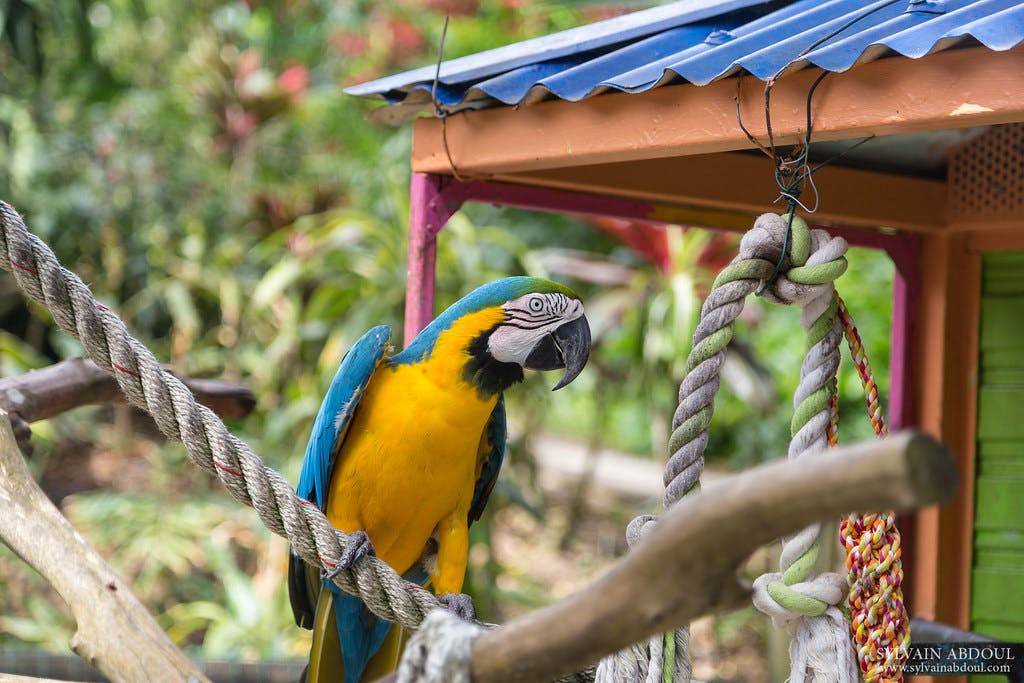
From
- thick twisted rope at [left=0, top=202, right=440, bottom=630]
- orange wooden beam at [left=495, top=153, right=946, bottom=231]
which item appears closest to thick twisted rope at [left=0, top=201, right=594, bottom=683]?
thick twisted rope at [left=0, top=202, right=440, bottom=630]

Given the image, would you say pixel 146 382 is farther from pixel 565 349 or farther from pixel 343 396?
pixel 565 349

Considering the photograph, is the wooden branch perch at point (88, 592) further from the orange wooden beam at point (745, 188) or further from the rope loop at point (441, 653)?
the orange wooden beam at point (745, 188)

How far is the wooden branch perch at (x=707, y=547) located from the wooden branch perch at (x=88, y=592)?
1.79 ft

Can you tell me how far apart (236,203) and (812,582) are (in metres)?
5.52

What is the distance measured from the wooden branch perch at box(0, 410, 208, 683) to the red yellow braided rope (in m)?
0.76

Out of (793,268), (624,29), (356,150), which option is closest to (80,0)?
(356,150)

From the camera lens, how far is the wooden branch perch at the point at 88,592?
1.18 m

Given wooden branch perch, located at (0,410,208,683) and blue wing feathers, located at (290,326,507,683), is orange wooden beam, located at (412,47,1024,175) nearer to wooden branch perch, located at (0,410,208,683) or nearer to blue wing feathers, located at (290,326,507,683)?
blue wing feathers, located at (290,326,507,683)

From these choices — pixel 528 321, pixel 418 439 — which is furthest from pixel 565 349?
pixel 418 439

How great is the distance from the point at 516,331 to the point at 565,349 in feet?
0.29

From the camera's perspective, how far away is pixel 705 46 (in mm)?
1518

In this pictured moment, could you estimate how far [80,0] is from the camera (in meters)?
3.92

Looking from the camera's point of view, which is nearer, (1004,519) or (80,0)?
(1004,519)

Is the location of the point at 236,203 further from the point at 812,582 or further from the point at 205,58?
the point at 812,582
